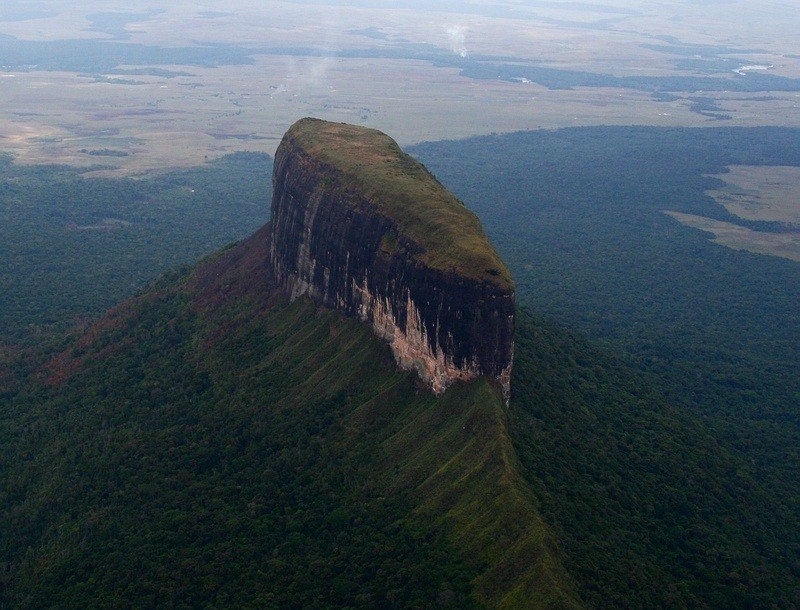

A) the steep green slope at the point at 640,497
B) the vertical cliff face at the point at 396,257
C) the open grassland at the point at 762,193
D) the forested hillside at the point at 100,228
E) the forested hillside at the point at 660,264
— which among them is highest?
the vertical cliff face at the point at 396,257

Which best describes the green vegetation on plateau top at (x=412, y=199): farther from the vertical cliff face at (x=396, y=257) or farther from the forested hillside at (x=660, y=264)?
the forested hillside at (x=660, y=264)

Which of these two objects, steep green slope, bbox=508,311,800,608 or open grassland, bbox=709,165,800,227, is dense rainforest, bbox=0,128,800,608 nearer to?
steep green slope, bbox=508,311,800,608

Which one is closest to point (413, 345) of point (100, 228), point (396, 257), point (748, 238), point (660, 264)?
point (396, 257)

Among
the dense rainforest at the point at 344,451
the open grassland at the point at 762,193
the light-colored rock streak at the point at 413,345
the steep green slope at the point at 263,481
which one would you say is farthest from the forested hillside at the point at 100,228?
the open grassland at the point at 762,193

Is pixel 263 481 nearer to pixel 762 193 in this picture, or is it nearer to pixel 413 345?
pixel 413 345

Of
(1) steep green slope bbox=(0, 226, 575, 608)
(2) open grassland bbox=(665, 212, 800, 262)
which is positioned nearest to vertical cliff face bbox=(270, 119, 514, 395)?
(1) steep green slope bbox=(0, 226, 575, 608)

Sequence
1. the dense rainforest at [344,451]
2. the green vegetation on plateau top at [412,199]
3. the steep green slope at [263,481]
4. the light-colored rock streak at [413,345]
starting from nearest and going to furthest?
the steep green slope at [263,481], the dense rainforest at [344,451], the green vegetation on plateau top at [412,199], the light-colored rock streak at [413,345]
